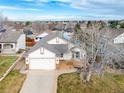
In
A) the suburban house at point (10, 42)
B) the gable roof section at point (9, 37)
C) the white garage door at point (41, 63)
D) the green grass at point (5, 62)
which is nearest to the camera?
the green grass at point (5, 62)

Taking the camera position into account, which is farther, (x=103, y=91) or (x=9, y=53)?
(x=9, y=53)

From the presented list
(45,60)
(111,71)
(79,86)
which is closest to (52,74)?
(45,60)

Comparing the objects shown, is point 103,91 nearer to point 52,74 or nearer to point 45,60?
point 52,74

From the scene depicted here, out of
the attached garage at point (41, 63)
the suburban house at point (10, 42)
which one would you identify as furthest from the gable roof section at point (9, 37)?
the attached garage at point (41, 63)

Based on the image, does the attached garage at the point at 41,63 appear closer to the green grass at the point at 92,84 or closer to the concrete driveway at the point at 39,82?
the concrete driveway at the point at 39,82

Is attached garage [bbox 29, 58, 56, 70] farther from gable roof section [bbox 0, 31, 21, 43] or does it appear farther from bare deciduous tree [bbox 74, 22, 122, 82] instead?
gable roof section [bbox 0, 31, 21, 43]

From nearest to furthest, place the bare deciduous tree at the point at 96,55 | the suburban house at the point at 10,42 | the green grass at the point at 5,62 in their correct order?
the bare deciduous tree at the point at 96,55 → the green grass at the point at 5,62 → the suburban house at the point at 10,42

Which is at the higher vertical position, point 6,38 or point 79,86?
point 6,38
